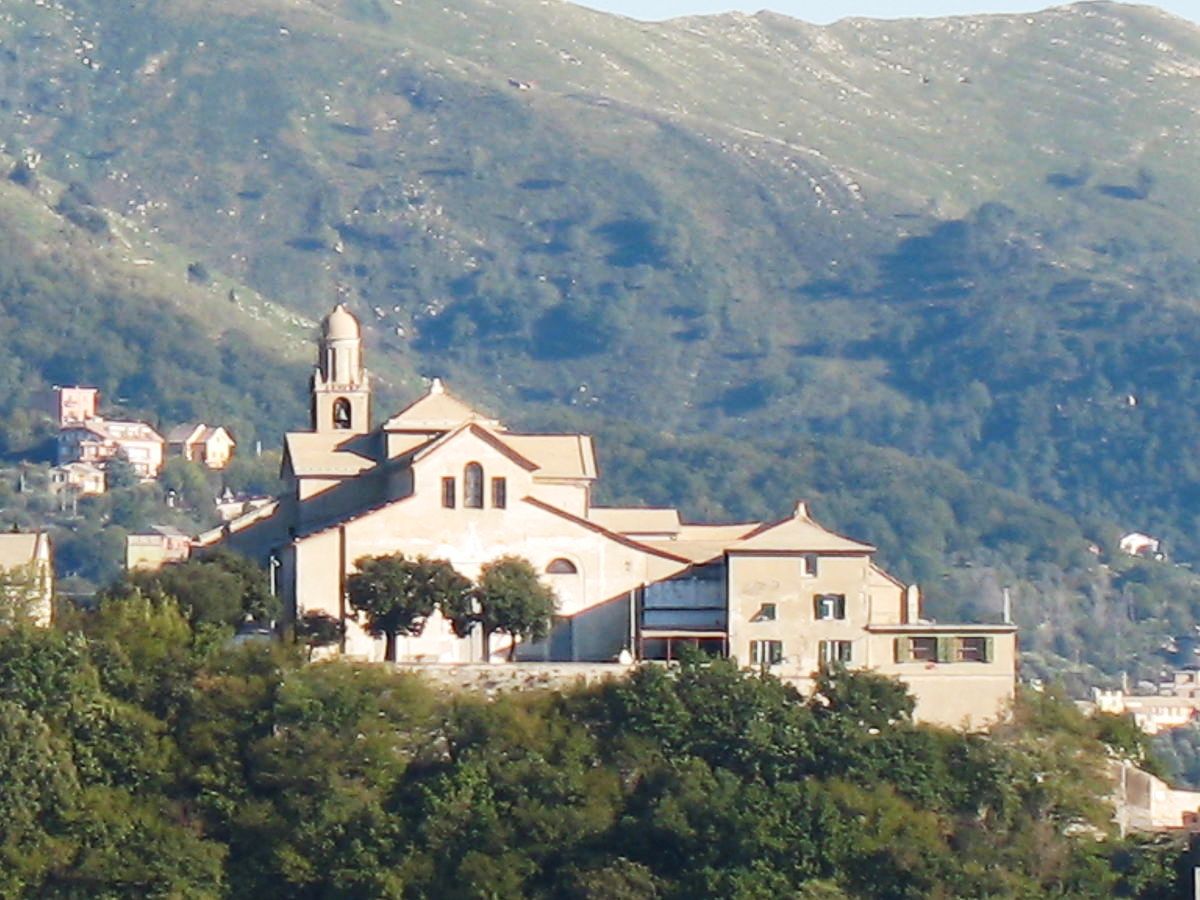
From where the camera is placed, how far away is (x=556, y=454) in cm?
9156

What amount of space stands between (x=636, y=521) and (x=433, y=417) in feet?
16.7

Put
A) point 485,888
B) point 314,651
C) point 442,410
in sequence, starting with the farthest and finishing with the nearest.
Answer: point 442,410, point 314,651, point 485,888

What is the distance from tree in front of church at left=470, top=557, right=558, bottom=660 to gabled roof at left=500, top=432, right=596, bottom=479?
198 inches

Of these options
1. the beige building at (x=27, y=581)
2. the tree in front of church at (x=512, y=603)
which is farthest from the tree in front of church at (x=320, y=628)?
the beige building at (x=27, y=581)

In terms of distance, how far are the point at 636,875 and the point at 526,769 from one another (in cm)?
308

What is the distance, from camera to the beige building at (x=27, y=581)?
3255 inches

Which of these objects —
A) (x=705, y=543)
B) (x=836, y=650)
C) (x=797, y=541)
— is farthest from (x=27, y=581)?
(x=836, y=650)

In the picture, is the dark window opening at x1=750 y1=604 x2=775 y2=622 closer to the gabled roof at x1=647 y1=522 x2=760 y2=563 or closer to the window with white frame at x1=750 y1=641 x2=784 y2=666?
the window with white frame at x1=750 y1=641 x2=784 y2=666

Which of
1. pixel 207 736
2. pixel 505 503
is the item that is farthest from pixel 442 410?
pixel 207 736

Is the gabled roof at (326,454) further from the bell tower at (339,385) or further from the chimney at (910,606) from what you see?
the chimney at (910,606)

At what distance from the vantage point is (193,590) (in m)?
84.6

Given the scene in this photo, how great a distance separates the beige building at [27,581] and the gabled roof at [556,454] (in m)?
10.0

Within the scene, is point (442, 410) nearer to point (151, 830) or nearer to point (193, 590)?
point (193, 590)

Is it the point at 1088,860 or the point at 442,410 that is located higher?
A: the point at 442,410
